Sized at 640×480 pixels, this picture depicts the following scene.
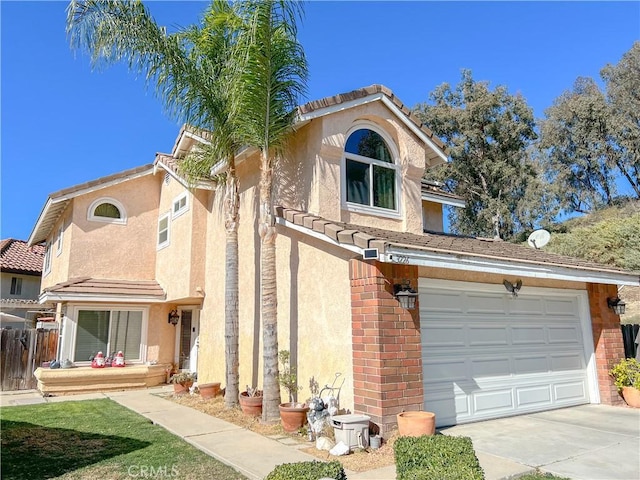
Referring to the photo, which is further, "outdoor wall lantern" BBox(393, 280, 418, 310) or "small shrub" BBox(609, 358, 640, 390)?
"small shrub" BBox(609, 358, 640, 390)

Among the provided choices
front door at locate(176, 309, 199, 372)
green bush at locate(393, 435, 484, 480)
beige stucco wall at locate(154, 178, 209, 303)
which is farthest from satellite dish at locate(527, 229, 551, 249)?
front door at locate(176, 309, 199, 372)

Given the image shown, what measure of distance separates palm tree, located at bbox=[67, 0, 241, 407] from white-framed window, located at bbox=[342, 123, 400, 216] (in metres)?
3.16

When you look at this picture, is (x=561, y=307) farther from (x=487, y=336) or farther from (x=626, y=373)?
(x=487, y=336)

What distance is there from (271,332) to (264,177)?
365cm

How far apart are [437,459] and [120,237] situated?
17.2 metres

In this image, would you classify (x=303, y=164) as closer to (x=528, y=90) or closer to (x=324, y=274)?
(x=324, y=274)

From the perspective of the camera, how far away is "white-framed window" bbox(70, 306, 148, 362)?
54.5 ft

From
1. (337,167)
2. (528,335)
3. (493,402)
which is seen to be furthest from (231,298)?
(528,335)

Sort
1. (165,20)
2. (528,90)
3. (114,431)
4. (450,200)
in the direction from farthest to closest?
(528,90) < (450,200) < (165,20) < (114,431)

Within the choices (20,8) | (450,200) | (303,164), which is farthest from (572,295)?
(20,8)

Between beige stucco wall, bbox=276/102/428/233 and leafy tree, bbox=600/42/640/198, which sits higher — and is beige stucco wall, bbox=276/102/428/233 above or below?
below

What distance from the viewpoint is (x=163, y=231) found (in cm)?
1911

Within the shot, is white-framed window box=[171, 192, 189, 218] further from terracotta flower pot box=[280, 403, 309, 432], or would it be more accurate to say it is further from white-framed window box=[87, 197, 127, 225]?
terracotta flower pot box=[280, 403, 309, 432]

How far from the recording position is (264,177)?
10.6m
